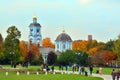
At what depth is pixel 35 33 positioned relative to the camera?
591 feet

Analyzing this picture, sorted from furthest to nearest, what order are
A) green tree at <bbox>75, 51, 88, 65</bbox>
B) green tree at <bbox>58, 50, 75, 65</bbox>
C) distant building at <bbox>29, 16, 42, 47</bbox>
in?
distant building at <bbox>29, 16, 42, 47</bbox> < green tree at <bbox>58, 50, 75, 65</bbox> < green tree at <bbox>75, 51, 88, 65</bbox>

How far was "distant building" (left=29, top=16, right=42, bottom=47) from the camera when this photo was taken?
586 feet

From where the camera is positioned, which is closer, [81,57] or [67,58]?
[81,57]

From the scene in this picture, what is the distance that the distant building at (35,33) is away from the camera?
17875 cm

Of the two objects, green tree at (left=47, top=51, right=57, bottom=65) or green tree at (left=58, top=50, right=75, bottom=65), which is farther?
green tree at (left=47, top=51, right=57, bottom=65)

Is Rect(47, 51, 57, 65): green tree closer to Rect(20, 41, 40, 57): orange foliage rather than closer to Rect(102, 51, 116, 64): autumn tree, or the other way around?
Rect(20, 41, 40, 57): orange foliage

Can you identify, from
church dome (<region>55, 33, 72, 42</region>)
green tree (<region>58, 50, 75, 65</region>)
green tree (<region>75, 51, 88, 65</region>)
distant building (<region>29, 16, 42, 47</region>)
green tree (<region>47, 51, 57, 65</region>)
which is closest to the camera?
green tree (<region>75, 51, 88, 65</region>)

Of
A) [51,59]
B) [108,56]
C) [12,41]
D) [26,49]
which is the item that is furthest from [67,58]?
[12,41]

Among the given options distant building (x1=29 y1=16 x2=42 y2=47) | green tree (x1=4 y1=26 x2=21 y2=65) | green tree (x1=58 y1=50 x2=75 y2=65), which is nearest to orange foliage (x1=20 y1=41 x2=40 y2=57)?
green tree (x1=58 y1=50 x2=75 y2=65)

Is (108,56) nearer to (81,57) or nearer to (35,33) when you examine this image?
(81,57)

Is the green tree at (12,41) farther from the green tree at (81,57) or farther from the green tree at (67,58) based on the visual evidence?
the green tree at (67,58)

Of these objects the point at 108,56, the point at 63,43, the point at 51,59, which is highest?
the point at 63,43

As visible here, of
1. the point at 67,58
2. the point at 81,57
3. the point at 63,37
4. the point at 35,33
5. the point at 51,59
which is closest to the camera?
the point at 81,57

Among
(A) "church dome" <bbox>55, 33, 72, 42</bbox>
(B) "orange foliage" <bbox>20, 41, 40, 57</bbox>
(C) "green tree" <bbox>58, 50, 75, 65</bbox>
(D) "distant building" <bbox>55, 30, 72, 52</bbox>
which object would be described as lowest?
(C) "green tree" <bbox>58, 50, 75, 65</bbox>
